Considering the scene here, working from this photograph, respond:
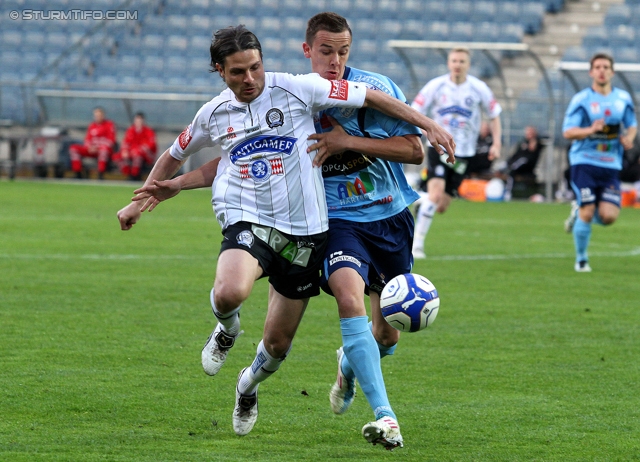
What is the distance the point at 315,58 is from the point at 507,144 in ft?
62.1

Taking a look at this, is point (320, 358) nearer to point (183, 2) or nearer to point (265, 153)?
point (265, 153)

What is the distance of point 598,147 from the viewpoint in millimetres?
11469

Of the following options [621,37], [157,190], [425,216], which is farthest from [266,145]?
[621,37]

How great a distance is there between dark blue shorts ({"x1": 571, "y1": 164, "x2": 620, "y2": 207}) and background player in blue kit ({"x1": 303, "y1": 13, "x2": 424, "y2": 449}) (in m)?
6.49

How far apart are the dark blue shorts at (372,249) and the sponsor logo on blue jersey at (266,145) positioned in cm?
43

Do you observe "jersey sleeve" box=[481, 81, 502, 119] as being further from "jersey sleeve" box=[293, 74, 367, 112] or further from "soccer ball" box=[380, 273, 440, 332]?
"soccer ball" box=[380, 273, 440, 332]

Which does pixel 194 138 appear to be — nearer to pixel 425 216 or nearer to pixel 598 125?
pixel 598 125

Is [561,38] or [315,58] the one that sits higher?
[315,58]

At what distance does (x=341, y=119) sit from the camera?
5086 mm

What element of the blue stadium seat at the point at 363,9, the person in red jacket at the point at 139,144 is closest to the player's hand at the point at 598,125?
the person in red jacket at the point at 139,144

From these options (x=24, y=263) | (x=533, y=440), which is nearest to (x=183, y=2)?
(x=24, y=263)

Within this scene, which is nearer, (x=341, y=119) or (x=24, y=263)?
(x=341, y=119)

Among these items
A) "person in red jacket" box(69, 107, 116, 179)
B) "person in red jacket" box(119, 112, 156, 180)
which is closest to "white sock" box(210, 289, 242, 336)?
"person in red jacket" box(119, 112, 156, 180)

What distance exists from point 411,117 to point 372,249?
654 millimetres
